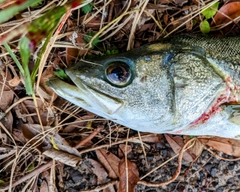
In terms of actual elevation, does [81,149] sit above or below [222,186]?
above

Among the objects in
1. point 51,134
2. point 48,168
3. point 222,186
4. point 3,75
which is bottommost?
point 222,186

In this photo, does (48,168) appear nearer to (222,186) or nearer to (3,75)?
(3,75)

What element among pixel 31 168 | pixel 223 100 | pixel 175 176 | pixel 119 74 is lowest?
pixel 175 176

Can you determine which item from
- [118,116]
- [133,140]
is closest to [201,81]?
[118,116]

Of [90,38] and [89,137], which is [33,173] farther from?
[90,38]

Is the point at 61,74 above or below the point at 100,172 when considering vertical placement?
above

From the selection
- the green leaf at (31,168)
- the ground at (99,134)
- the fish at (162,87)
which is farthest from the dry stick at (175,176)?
the green leaf at (31,168)

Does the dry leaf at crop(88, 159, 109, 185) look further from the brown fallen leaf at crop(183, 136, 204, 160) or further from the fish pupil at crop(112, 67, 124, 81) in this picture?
the fish pupil at crop(112, 67, 124, 81)

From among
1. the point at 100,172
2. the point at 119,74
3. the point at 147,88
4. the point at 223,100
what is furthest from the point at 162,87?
the point at 100,172
